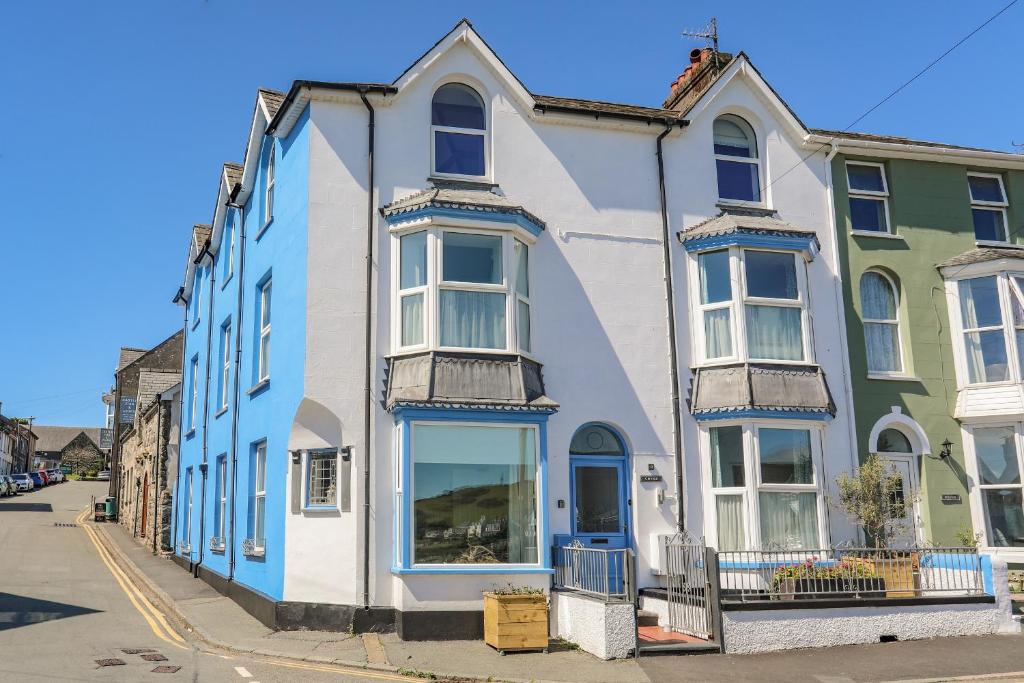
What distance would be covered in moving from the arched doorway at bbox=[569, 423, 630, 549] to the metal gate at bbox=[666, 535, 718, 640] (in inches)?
59.9

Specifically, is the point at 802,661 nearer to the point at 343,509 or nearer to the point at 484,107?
the point at 343,509

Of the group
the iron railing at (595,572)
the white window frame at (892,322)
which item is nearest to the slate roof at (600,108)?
the white window frame at (892,322)

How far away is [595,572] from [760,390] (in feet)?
14.8

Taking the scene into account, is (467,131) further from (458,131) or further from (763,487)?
(763,487)

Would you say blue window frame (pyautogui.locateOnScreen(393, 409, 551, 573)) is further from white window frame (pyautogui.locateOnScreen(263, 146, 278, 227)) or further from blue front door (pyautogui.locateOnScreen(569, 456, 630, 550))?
white window frame (pyautogui.locateOnScreen(263, 146, 278, 227))

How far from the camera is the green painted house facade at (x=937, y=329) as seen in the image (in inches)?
659

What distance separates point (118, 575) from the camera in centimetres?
2138

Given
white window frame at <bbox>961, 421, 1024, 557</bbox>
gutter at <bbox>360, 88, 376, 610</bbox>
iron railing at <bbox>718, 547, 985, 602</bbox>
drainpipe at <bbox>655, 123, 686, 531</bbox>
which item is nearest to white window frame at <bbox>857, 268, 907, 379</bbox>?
white window frame at <bbox>961, 421, 1024, 557</bbox>

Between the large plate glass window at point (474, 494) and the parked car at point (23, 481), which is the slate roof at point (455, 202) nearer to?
the large plate glass window at point (474, 494)

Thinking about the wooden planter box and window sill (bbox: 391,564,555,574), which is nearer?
the wooden planter box

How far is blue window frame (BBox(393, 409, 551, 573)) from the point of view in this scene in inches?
533

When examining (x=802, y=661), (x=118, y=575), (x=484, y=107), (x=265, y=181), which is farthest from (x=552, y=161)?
(x=118, y=575)

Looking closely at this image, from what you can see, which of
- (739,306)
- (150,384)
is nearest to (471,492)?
(739,306)

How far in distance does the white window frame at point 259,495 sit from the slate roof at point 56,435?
125m
